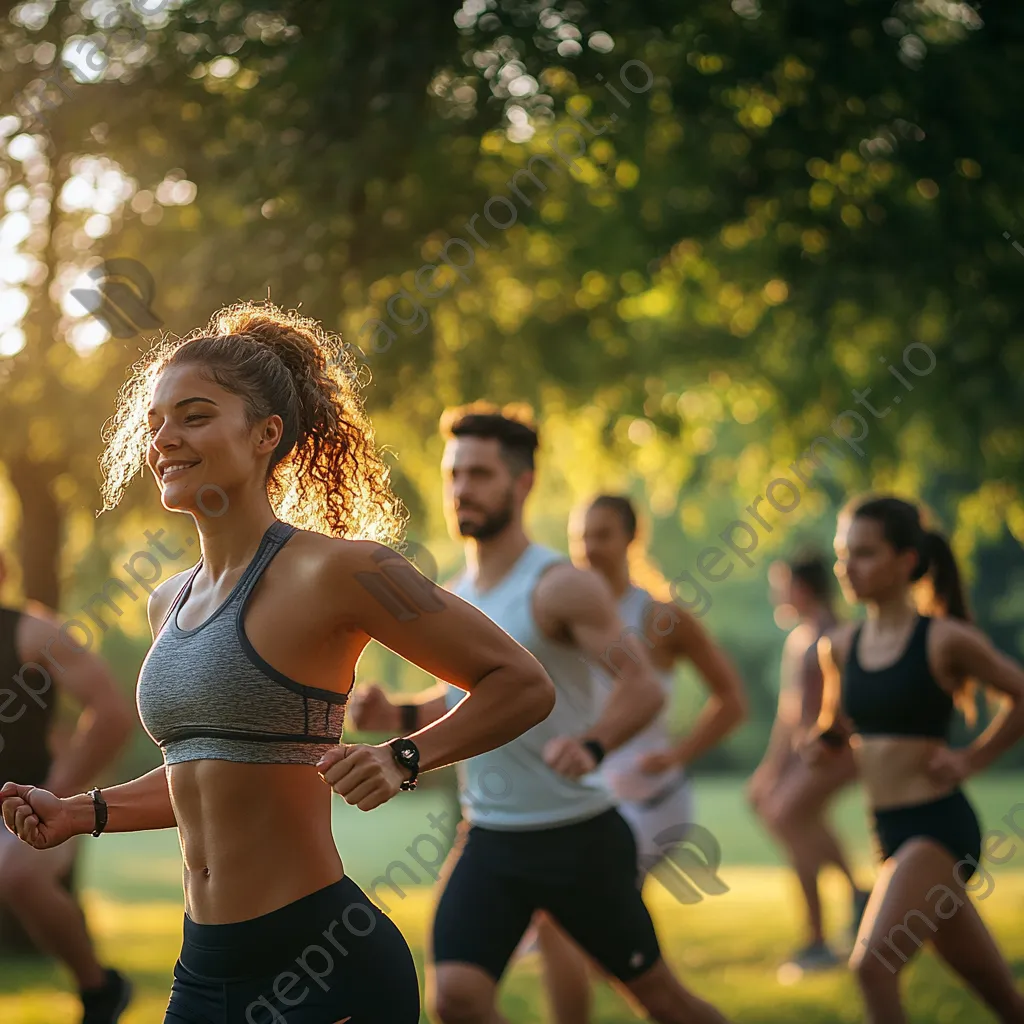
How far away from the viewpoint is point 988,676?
6281 millimetres

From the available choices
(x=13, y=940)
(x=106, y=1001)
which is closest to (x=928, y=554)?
(x=106, y=1001)

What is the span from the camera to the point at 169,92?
891 centimetres

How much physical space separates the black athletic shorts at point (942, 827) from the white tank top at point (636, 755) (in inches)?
82.9

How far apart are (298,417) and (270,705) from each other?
2.18ft

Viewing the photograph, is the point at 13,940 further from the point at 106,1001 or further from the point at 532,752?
the point at 532,752

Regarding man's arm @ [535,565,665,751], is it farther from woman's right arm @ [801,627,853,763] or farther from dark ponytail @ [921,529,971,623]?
dark ponytail @ [921,529,971,623]

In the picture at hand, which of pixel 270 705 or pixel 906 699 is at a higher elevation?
pixel 270 705

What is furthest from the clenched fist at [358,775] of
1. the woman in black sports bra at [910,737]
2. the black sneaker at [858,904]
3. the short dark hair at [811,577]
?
the short dark hair at [811,577]

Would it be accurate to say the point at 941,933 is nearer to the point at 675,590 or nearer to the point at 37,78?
the point at 37,78

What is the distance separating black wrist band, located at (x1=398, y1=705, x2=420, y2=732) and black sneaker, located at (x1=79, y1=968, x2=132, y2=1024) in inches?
79.3

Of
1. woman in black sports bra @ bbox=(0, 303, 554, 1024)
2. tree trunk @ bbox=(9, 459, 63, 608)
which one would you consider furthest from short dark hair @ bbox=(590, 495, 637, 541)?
tree trunk @ bbox=(9, 459, 63, 608)

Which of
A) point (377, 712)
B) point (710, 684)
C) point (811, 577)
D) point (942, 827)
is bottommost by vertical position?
point (811, 577)

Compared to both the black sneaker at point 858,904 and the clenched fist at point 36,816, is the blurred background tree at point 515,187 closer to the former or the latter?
the black sneaker at point 858,904

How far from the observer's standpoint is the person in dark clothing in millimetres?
6242
